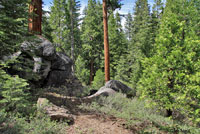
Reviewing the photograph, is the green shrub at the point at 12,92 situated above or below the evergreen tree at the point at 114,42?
below

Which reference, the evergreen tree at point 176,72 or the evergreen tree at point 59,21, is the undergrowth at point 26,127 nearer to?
the evergreen tree at point 176,72

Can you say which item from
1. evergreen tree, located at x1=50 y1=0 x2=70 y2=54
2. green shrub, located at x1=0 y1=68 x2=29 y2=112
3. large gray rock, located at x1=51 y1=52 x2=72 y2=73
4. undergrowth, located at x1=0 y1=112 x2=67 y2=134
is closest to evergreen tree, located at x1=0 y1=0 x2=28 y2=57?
green shrub, located at x1=0 y1=68 x2=29 y2=112

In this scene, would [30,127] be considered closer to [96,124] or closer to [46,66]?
[96,124]

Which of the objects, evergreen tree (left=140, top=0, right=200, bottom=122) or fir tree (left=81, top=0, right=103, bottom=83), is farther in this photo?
fir tree (left=81, top=0, right=103, bottom=83)

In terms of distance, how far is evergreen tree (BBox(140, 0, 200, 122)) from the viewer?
3.91m

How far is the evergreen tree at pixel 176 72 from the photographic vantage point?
3906 millimetres

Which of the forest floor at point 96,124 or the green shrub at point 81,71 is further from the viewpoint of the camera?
the green shrub at point 81,71

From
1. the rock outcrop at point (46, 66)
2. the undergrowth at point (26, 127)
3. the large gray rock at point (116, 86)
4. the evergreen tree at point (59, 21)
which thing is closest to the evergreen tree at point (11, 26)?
the rock outcrop at point (46, 66)

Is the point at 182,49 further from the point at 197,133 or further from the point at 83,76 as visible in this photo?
the point at 83,76

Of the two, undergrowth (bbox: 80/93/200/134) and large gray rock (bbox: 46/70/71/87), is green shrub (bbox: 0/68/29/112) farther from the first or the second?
large gray rock (bbox: 46/70/71/87)

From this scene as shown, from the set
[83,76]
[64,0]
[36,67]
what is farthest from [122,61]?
[36,67]

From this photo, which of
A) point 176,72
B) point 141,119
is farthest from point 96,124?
point 176,72

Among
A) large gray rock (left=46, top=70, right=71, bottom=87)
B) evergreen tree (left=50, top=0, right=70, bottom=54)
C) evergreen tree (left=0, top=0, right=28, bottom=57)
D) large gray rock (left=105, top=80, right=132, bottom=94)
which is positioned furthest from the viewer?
evergreen tree (left=50, top=0, right=70, bottom=54)

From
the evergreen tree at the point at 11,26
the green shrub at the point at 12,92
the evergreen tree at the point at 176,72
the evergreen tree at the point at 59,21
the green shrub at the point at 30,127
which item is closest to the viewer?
the green shrub at the point at 30,127
